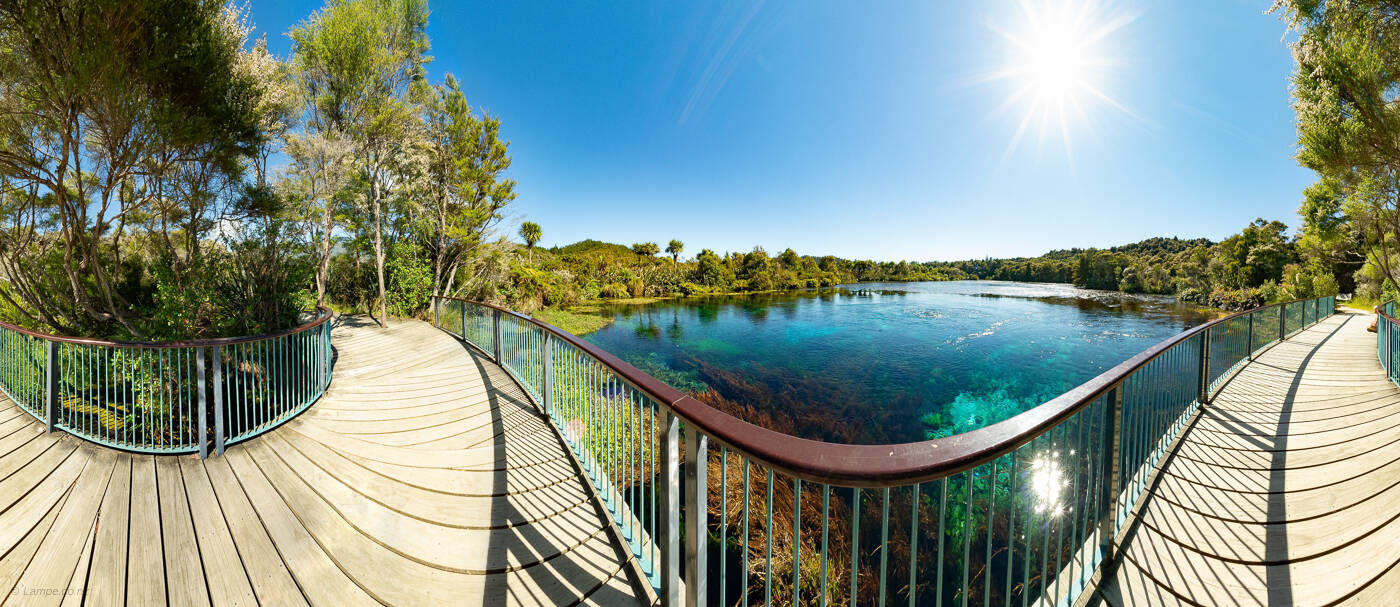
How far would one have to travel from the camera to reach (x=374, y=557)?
227 cm

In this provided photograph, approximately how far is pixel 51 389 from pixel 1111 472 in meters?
7.82

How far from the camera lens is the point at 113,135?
4414 millimetres

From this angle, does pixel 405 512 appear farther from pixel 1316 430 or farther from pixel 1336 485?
pixel 1316 430

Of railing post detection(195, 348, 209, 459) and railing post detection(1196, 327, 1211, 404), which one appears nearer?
railing post detection(195, 348, 209, 459)

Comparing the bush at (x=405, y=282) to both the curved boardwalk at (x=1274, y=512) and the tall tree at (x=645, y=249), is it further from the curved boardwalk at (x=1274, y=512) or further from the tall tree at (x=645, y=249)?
the tall tree at (x=645, y=249)

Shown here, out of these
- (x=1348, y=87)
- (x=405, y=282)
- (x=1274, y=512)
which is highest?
(x=1348, y=87)

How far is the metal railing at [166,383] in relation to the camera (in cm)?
327

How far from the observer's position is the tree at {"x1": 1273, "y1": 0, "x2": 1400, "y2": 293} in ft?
18.0

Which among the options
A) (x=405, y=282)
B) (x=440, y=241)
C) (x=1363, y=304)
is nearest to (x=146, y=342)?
(x=405, y=282)

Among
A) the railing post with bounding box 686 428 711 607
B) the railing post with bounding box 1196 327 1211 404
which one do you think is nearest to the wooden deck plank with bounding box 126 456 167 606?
the railing post with bounding box 686 428 711 607

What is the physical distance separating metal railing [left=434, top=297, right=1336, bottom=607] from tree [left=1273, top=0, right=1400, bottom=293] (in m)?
2.69

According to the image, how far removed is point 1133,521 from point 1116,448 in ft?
2.15

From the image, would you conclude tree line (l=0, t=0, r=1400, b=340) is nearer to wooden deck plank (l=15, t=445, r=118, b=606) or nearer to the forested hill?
wooden deck plank (l=15, t=445, r=118, b=606)

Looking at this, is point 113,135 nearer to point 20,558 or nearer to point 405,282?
point 20,558
